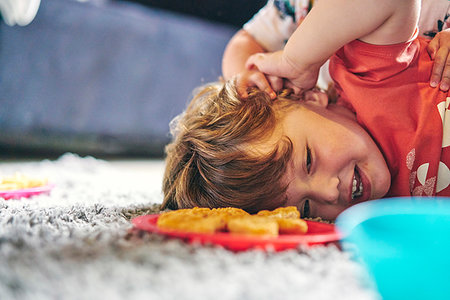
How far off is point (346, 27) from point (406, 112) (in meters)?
0.21

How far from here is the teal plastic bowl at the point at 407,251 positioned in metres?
0.40

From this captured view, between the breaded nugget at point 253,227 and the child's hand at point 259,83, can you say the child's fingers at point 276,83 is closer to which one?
the child's hand at point 259,83

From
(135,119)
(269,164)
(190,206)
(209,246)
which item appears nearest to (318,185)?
(269,164)

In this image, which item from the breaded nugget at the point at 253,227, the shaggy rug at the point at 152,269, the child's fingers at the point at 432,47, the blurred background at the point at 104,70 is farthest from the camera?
the blurred background at the point at 104,70

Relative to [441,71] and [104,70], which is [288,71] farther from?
[104,70]

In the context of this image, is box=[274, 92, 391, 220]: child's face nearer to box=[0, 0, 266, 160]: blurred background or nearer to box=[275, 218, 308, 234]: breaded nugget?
box=[275, 218, 308, 234]: breaded nugget

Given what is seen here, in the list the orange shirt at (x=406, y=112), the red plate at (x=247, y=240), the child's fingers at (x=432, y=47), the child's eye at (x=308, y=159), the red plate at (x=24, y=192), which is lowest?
the red plate at (x=24, y=192)

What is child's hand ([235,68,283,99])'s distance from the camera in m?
0.86

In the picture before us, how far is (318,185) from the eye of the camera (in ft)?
2.37

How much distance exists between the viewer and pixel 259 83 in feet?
2.92

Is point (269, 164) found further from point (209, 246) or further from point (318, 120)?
point (209, 246)

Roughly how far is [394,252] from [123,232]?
0.31m

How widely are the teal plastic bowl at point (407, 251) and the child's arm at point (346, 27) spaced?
0.42m

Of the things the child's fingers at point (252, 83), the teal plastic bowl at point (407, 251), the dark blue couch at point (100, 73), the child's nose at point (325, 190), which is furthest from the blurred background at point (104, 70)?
the teal plastic bowl at point (407, 251)
